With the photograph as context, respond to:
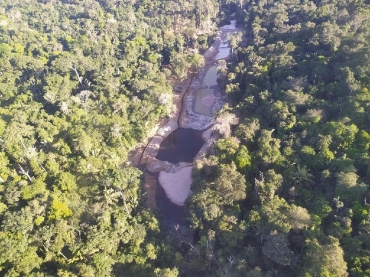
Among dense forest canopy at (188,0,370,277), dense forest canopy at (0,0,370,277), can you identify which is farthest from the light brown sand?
dense forest canopy at (188,0,370,277)

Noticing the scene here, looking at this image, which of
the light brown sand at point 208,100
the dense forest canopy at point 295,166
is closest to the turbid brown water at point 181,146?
the dense forest canopy at point 295,166

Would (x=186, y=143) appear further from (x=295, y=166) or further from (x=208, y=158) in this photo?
(x=295, y=166)

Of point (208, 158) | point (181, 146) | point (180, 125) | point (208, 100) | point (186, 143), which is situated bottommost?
point (181, 146)

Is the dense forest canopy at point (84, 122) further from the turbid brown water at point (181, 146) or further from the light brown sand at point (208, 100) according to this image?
the light brown sand at point (208, 100)

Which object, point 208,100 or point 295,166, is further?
point 208,100

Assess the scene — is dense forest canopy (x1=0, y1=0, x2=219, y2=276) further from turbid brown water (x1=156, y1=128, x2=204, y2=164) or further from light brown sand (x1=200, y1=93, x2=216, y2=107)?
light brown sand (x1=200, y1=93, x2=216, y2=107)

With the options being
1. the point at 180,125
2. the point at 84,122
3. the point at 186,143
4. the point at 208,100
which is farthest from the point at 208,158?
the point at 208,100

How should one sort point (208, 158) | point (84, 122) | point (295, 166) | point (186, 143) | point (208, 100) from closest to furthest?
point (295, 166) → point (208, 158) → point (84, 122) → point (186, 143) → point (208, 100)

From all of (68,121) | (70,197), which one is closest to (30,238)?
(70,197)
